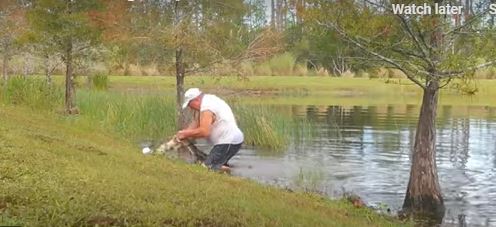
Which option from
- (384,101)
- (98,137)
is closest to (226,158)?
(98,137)

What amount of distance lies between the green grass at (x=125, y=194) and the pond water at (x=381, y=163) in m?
3.03

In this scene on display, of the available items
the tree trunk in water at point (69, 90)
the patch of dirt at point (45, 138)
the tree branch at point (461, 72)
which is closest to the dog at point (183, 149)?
the patch of dirt at point (45, 138)

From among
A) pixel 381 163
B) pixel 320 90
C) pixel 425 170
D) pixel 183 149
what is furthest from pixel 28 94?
pixel 320 90

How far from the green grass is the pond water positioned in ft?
9.92

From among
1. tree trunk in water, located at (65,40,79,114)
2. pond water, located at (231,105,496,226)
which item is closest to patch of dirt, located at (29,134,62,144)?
pond water, located at (231,105,496,226)

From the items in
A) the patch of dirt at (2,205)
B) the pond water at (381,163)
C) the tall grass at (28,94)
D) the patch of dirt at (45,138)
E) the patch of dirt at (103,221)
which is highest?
the tall grass at (28,94)

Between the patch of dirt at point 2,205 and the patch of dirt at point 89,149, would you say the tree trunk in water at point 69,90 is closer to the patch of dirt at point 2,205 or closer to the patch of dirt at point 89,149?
the patch of dirt at point 89,149

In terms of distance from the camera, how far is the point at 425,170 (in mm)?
12172

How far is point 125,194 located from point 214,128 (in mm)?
4652

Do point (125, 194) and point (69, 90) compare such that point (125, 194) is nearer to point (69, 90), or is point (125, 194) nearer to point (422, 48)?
point (422, 48)

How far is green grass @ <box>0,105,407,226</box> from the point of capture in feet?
20.7

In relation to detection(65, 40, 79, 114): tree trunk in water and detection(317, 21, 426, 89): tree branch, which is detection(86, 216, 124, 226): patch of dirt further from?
detection(65, 40, 79, 114): tree trunk in water

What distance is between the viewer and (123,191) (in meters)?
7.19

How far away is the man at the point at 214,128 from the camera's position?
11.3m
